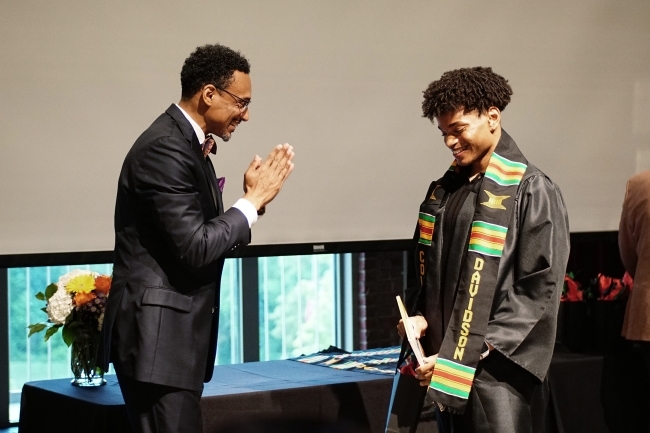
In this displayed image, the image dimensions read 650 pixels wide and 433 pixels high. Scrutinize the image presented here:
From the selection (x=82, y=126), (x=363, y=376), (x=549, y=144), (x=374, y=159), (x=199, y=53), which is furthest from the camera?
(x=549, y=144)

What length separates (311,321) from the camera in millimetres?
6148

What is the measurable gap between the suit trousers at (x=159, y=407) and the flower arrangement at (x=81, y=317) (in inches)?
32.7

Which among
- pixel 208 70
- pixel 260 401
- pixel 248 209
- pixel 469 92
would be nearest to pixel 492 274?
pixel 469 92

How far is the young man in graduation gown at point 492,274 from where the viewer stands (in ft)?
7.13

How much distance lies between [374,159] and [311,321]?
235cm

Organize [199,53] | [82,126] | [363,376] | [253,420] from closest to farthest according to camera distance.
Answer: [199,53]
[253,420]
[363,376]
[82,126]

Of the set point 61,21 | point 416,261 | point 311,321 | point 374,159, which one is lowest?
point 311,321

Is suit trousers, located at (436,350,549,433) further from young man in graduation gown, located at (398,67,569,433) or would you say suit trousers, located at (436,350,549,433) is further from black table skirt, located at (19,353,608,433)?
black table skirt, located at (19,353,608,433)

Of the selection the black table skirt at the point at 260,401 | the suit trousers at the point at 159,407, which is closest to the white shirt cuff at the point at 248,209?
the suit trousers at the point at 159,407

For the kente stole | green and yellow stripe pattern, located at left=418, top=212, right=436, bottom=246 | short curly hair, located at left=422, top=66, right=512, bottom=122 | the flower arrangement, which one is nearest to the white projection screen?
the flower arrangement

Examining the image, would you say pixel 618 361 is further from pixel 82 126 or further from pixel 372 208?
pixel 82 126

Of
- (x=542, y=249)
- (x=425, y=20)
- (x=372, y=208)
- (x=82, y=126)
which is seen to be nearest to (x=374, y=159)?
(x=372, y=208)

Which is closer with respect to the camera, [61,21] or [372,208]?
[61,21]

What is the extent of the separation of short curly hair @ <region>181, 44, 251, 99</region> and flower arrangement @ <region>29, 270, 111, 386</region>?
0.94 meters
